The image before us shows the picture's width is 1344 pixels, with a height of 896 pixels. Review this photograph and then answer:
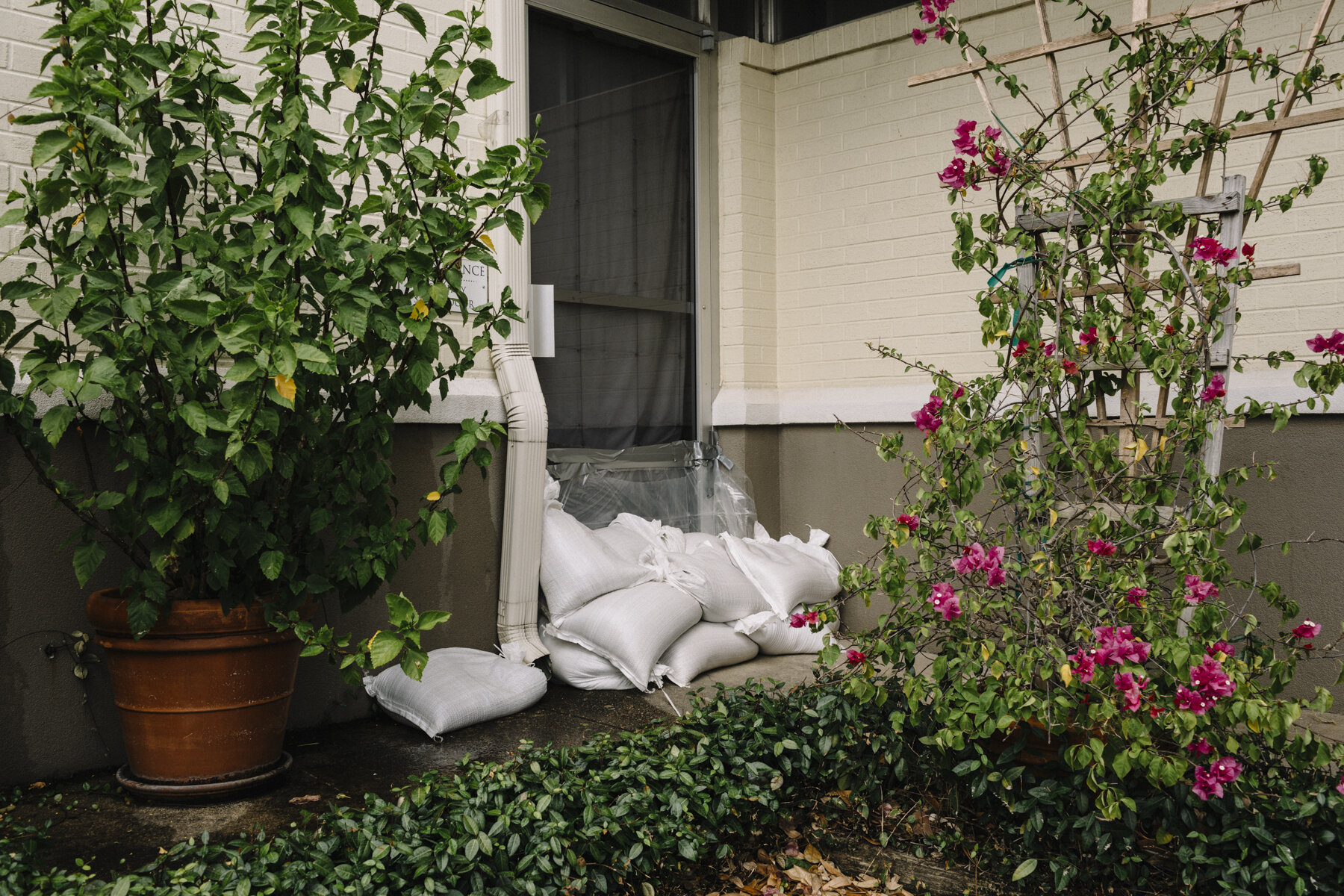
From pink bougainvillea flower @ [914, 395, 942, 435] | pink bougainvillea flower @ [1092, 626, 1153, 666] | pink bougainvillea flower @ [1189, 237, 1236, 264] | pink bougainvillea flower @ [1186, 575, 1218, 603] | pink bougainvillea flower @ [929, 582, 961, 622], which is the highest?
pink bougainvillea flower @ [1189, 237, 1236, 264]

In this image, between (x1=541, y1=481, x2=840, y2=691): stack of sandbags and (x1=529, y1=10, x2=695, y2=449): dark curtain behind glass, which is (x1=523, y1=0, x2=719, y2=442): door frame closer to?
(x1=529, y1=10, x2=695, y2=449): dark curtain behind glass

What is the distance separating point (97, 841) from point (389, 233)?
1.57m

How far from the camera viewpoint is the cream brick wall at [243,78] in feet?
8.98

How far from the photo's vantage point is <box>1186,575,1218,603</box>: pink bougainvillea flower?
223cm

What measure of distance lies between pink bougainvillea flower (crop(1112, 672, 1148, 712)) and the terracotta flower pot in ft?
6.49

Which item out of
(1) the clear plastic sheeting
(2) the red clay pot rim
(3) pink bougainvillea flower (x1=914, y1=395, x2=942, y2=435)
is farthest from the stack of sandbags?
(2) the red clay pot rim

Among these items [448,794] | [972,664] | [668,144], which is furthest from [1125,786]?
[668,144]

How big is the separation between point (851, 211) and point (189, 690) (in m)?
3.48

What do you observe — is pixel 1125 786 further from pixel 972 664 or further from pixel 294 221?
pixel 294 221

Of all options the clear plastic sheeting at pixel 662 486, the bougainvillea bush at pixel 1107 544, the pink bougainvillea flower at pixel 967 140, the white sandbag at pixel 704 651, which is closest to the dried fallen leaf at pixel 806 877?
the bougainvillea bush at pixel 1107 544

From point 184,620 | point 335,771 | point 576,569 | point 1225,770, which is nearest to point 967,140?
point 1225,770

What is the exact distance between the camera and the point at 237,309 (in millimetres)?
2238

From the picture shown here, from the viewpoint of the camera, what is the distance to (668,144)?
15.8 feet

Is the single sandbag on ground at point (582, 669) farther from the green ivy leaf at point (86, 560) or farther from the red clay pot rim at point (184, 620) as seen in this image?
the green ivy leaf at point (86, 560)
